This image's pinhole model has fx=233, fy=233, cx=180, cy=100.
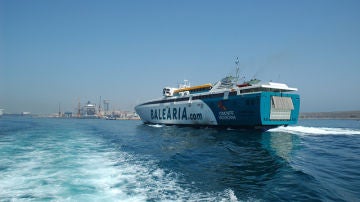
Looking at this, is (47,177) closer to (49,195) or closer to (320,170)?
(49,195)

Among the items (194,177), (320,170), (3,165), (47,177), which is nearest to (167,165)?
(194,177)

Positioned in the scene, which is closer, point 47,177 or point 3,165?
point 47,177

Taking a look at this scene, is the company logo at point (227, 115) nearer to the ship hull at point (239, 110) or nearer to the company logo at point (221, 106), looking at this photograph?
the ship hull at point (239, 110)

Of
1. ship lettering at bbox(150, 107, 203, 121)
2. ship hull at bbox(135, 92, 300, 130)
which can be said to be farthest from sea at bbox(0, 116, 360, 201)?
ship lettering at bbox(150, 107, 203, 121)

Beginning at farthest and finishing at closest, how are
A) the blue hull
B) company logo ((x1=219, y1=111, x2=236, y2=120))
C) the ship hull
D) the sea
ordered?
company logo ((x1=219, y1=111, x2=236, y2=120)), the ship hull, the blue hull, the sea

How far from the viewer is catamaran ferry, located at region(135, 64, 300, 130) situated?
1236 inches

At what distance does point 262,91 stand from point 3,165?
28357 mm

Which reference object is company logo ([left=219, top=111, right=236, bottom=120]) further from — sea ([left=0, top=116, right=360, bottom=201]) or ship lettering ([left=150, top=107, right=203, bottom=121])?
sea ([left=0, top=116, right=360, bottom=201])

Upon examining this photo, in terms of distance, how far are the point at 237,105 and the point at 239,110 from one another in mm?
773

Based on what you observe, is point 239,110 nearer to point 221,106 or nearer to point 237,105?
point 237,105

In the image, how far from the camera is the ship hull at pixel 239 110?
31.1 metres

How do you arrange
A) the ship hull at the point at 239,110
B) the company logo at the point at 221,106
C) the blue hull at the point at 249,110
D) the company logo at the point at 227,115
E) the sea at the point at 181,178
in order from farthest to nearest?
1. the company logo at the point at 221,106
2. the company logo at the point at 227,115
3. the ship hull at the point at 239,110
4. the blue hull at the point at 249,110
5. the sea at the point at 181,178

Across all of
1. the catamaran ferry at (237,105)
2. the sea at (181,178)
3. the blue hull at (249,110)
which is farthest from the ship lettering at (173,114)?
the sea at (181,178)

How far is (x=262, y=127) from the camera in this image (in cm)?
3262
